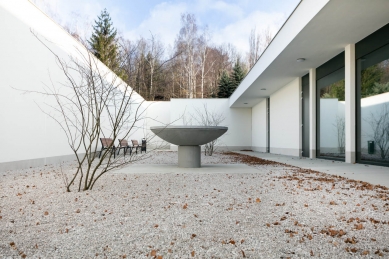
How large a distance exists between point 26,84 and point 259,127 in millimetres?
12028

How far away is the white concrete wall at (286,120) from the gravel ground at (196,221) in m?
6.87

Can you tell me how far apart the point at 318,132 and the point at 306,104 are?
132 centimetres

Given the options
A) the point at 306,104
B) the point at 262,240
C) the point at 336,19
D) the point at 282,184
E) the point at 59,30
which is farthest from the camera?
the point at 306,104

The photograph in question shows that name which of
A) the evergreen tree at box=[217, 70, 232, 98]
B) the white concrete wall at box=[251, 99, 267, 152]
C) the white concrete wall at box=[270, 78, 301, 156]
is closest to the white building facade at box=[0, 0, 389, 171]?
the white concrete wall at box=[270, 78, 301, 156]

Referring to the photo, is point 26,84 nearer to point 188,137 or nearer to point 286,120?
point 188,137

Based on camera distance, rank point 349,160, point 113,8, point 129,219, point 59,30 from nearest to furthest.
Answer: point 129,219
point 349,160
point 59,30
point 113,8

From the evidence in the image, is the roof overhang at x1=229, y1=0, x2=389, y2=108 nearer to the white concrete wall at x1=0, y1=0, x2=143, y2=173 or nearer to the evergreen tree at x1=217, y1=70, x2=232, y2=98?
the white concrete wall at x1=0, y1=0, x2=143, y2=173

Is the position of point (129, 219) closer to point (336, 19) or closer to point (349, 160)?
point (336, 19)

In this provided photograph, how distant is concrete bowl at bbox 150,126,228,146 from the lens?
5652mm

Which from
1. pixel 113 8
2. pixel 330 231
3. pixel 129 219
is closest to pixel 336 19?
pixel 330 231

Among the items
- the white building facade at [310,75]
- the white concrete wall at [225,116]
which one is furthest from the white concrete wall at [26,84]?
the white concrete wall at [225,116]

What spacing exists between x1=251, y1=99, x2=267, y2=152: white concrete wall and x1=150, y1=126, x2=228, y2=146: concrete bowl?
9397 mm

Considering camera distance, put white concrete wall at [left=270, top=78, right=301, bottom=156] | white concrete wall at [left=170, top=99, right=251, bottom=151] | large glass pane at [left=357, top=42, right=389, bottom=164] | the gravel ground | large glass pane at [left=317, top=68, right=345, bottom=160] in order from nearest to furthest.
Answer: the gravel ground
large glass pane at [left=357, top=42, right=389, bottom=164]
large glass pane at [left=317, top=68, right=345, bottom=160]
white concrete wall at [left=270, top=78, right=301, bottom=156]
white concrete wall at [left=170, top=99, right=251, bottom=151]

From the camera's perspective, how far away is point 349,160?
705 centimetres
